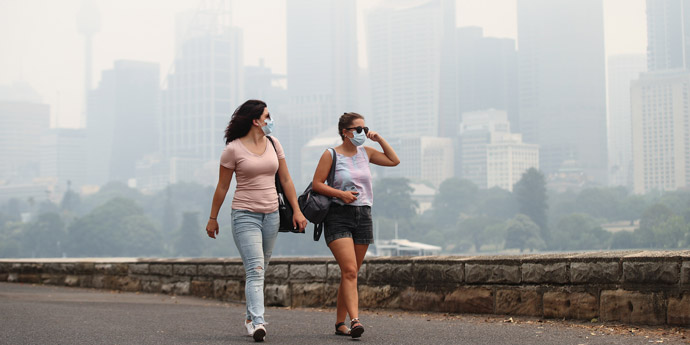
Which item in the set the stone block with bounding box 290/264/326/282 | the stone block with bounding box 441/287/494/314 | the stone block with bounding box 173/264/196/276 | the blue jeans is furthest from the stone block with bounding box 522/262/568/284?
the stone block with bounding box 173/264/196/276

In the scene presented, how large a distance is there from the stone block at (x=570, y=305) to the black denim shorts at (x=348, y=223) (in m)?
1.73

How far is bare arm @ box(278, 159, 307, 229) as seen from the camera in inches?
235

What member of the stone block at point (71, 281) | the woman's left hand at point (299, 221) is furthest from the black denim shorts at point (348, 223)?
the stone block at point (71, 281)

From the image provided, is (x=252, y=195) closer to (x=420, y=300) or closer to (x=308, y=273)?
(x=420, y=300)

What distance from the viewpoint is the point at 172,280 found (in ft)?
40.3

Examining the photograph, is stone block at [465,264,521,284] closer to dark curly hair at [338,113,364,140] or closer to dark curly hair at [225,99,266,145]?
dark curly hair at [338,113,364,140]

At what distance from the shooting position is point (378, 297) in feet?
28.0

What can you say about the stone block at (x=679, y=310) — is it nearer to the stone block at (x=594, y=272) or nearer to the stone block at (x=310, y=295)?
the stone block at (x=594, y=272)

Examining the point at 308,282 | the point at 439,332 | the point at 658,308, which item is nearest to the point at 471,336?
the point at 439,332

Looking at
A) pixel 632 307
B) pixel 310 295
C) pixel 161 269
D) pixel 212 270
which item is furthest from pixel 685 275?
pixel 161 269

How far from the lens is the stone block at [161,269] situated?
12.4 m

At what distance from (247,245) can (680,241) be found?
15597cm

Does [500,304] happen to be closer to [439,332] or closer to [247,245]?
[439,332]

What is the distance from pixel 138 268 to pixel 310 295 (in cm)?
453
